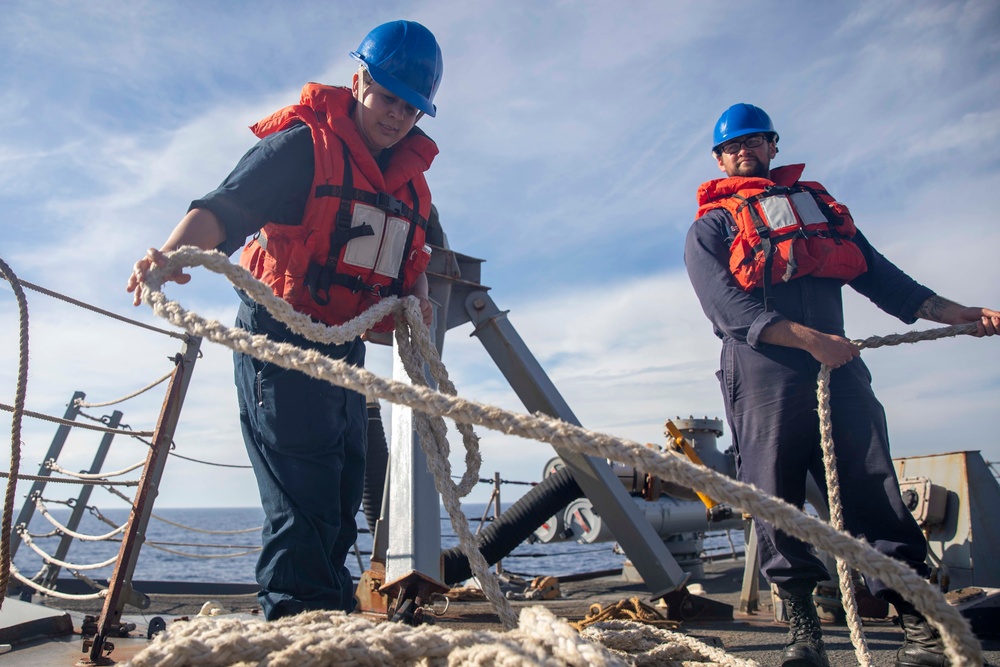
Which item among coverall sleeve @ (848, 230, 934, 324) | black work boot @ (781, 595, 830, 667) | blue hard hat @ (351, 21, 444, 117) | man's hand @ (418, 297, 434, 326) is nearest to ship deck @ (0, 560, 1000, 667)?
black work boot @ (781, 595, 830, 667)

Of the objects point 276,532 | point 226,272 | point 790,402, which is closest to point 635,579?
point 790,402

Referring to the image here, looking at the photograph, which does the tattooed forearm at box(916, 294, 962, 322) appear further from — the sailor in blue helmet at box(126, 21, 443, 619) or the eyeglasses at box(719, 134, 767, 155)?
the sailor in blue helmet at box(126, 21, 443, 619)

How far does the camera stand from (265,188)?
1934 millimetres

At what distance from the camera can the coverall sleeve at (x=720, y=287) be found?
233 centimetres

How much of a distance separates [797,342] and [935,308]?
65 centimetres

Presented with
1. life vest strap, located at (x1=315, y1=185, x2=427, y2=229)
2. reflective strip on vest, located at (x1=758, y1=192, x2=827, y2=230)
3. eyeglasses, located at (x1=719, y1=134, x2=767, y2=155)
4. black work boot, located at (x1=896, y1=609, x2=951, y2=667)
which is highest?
eyeglasses, located at (x1=719, y1=134, x2=767, y2=155)

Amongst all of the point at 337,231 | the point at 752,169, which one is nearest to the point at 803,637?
the point at 752,169

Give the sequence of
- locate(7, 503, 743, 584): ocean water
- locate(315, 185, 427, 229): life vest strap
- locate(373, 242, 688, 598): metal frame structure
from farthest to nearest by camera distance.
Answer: locate(7, 503, 743, 584): ocean water < locate(373, 242, 688, 598): metal frame structure < locate(315, 185, 427, 229): life vest strap

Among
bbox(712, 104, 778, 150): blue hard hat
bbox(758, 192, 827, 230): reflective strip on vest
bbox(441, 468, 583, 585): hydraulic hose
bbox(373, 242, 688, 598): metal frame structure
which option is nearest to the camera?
bbox(758, 192, 827, 230): reflective strip on vest

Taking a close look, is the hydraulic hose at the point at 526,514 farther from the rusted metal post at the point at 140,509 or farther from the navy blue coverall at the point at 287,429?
the navy blue coverall at the point at 287,429

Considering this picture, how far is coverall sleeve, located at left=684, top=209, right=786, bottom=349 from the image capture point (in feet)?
7.64

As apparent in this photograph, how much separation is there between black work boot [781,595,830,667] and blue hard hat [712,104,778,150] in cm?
166

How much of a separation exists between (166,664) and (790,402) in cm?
188

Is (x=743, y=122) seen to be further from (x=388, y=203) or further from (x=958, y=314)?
(x=388, y=203)
